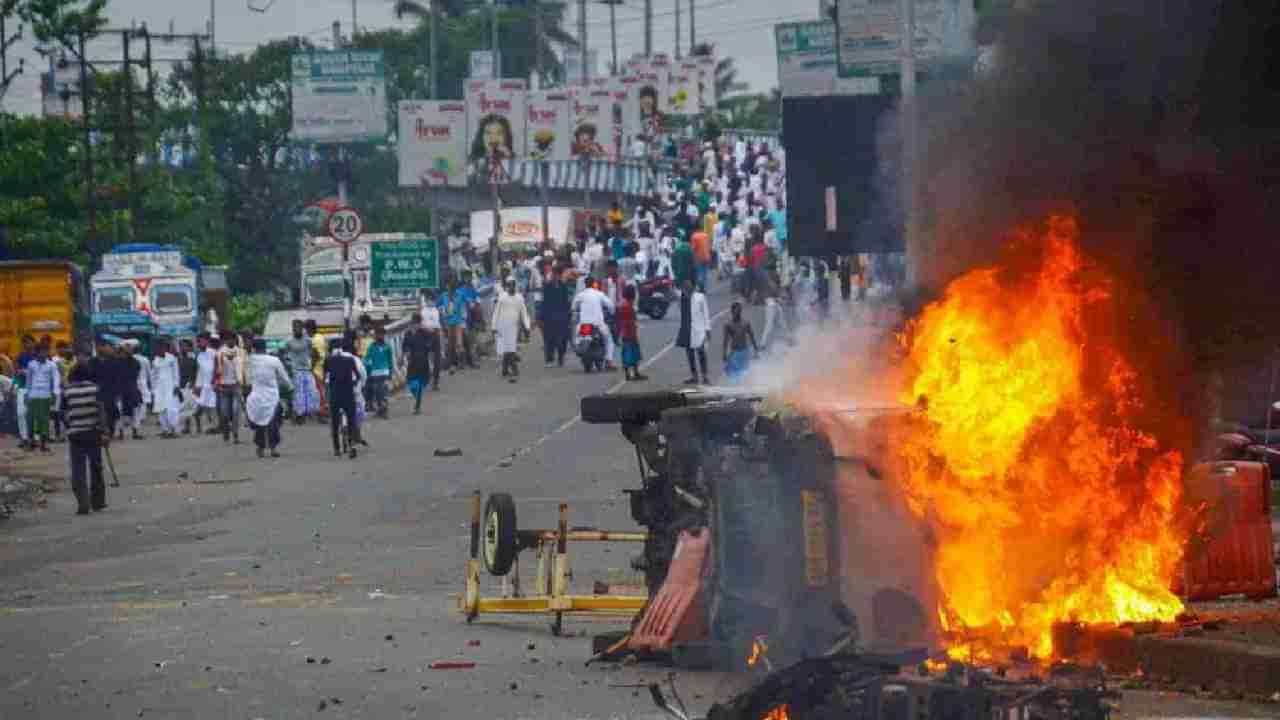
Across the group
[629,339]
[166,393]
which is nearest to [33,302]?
[166,393]

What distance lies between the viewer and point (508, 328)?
4028 centimetres

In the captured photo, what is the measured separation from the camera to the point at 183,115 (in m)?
71.2

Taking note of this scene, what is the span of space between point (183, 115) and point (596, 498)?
5042cm

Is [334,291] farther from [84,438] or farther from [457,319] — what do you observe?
[84,438]

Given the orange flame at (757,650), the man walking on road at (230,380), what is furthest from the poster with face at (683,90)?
the orange flame at (757,650)

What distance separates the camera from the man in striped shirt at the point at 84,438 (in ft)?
79.9

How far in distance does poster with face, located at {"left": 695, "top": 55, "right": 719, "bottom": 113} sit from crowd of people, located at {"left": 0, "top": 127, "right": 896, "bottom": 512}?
19004 millimetres

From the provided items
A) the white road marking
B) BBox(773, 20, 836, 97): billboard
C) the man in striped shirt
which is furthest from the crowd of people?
BBox(773, 20, 836, 97): billboard

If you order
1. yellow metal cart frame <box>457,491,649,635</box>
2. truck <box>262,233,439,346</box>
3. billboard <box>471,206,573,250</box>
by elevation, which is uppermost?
billboard <box>471,206,573,250</box>

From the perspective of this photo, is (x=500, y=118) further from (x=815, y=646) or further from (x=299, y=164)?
(x=815, y=646)

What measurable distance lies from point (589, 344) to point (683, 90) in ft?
106

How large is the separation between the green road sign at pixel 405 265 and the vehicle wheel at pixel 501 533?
2800 centimetres

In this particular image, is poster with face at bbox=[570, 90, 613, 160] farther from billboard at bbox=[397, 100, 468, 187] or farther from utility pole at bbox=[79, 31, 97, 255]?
utility pole at bbox=[79, 31, 97, 255]

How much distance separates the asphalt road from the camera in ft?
40.9
